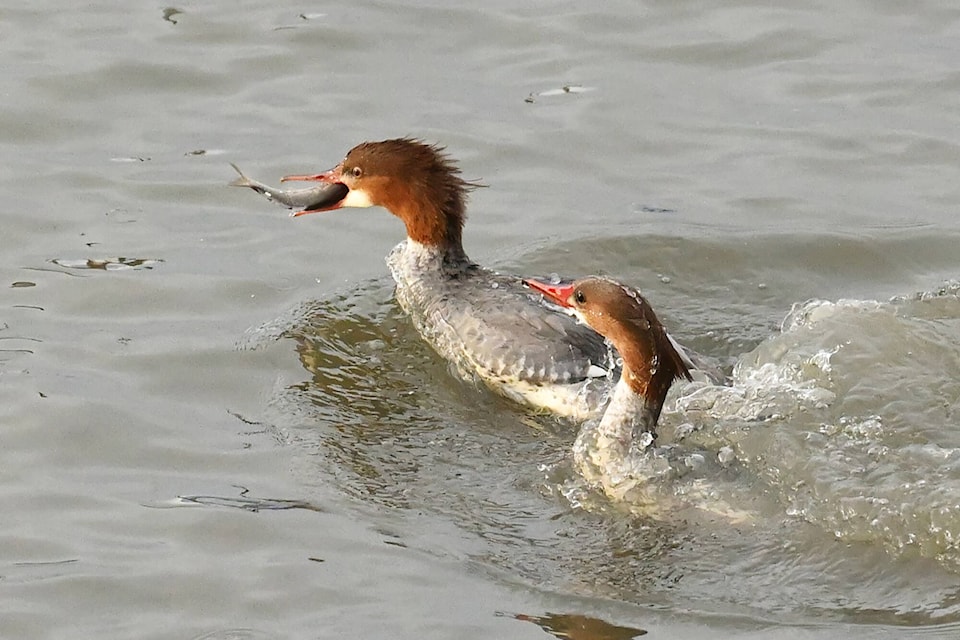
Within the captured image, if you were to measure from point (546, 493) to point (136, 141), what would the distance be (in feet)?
15.1

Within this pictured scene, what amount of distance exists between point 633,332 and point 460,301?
5.09 feet

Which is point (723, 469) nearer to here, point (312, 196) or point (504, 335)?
point (504, 335)

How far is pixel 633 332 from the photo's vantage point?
696cm

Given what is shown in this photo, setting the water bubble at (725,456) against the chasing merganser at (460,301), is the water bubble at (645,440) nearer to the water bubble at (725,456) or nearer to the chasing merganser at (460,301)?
the water bubble at (725,456)

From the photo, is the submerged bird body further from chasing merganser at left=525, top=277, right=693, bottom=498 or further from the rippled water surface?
chasing merganser at left=525, top=277, right=693, bottom=498

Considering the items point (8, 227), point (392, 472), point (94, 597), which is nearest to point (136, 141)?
point (8, 227)

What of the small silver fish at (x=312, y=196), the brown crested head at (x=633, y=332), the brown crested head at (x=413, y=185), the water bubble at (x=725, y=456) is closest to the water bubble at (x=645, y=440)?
the brown crested head at (x=633, y=332)

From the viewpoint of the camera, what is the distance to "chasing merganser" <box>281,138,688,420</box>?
25.3ft

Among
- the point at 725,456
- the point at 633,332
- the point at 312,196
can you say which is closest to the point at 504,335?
the point at 633,332

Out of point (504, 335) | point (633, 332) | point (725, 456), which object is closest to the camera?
point (633, 332)

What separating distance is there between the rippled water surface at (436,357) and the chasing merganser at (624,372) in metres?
0.14

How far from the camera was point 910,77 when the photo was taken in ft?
35.3

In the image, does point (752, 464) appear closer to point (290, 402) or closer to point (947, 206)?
point (290, 402)

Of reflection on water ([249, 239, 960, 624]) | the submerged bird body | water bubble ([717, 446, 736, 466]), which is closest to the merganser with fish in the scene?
the submerged bird body
